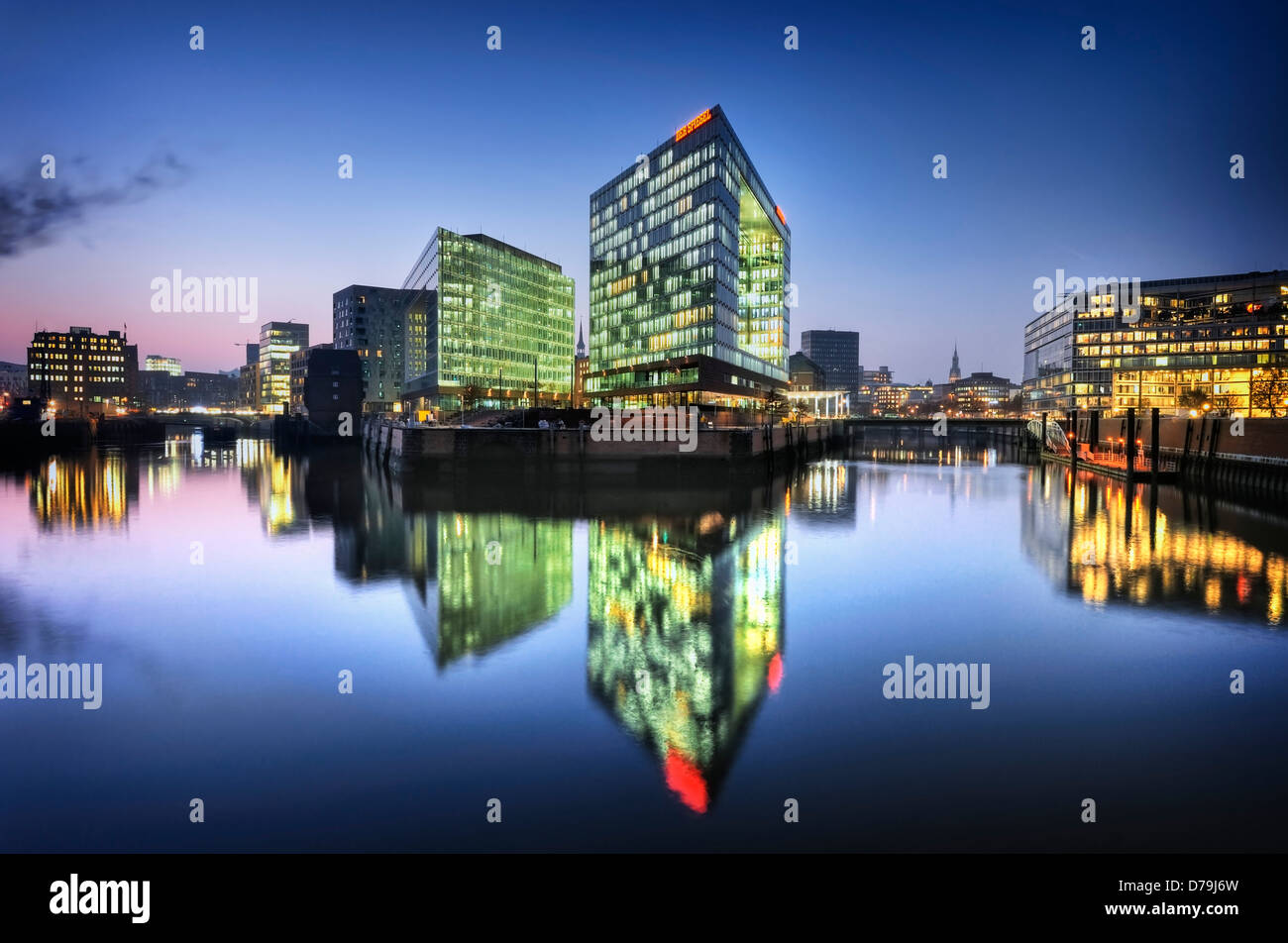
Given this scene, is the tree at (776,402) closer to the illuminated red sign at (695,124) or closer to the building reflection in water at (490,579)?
the illuminated red sign at (695,124)

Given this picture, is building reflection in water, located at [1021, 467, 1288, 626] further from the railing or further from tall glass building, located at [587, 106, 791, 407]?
tall glass building, located at [587, 106, 791, 407]

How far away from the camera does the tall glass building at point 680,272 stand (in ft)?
331

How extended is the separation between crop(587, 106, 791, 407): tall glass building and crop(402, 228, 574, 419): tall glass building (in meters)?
17.3

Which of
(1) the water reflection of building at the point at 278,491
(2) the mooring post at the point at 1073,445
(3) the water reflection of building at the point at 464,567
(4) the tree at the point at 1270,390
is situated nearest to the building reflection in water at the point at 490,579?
(3) the water reflection of building at the point at 464,567

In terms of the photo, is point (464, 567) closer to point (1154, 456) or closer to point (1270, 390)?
point (1154, 456)

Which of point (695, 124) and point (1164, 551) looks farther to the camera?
point (695, 124)

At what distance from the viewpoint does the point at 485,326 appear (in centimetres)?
13738

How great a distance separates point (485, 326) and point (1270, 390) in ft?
451

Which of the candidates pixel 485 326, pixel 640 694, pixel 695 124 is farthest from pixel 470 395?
pixel 640 694

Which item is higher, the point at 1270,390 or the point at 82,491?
the point at 1270,390

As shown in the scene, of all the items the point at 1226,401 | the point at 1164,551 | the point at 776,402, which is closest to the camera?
the point at 1164,551

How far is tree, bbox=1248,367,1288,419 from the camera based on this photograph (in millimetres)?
108400

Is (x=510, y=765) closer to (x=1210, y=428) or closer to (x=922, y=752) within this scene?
(x=922, y=752)

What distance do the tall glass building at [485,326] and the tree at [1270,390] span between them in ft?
375
